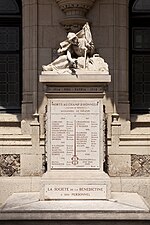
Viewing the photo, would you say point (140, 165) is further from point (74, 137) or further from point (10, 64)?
point (10, 64)

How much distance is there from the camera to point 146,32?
11.3 meters

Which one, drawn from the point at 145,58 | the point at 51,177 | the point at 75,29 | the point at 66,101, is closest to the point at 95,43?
the point at 75,29

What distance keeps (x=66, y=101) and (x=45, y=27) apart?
220 cm

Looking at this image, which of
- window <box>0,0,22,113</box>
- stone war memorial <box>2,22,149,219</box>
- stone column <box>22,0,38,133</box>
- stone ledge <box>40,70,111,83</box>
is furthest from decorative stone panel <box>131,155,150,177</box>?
window <box>0,0,22,113</box>

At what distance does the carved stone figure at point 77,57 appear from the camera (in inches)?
357

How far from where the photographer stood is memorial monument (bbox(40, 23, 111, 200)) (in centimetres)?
895

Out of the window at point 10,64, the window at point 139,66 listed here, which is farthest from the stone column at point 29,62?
the window at point 139,66

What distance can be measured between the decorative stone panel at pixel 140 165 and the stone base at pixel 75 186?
168 centimetres

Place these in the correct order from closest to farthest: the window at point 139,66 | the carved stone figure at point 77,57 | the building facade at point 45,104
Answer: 1. the carved stone figure at point 77,57
2. the building facade at point 45,104
3. the window at point 139,66

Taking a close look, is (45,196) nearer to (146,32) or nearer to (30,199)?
(30,199)

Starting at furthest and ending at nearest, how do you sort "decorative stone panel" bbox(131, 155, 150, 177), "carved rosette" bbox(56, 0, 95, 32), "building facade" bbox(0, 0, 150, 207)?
"decorative stone panel" bbox(131, 155, 150, 177) → "building facade" bbox(0, 0, 150, 207) → "carved rosette" bbox(56, 0, 95, 32)

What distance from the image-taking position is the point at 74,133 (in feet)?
29.5

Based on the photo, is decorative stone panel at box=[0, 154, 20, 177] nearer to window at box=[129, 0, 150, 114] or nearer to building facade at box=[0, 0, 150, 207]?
building facade at box=[0, 0, 150, 207]

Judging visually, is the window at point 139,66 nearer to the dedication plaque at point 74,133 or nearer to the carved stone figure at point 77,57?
the carved stone figure at point 77,57
